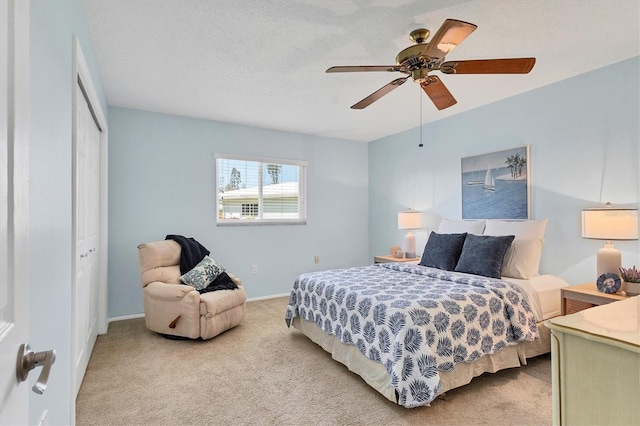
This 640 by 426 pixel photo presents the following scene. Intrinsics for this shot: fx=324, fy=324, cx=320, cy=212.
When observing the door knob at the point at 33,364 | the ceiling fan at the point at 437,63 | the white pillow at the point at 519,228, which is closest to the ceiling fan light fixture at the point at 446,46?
the ceiling fan at the point at 437,63

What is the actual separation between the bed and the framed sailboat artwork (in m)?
0.58

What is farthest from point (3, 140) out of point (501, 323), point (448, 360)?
point (501, 323)

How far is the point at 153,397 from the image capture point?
2.19 meters

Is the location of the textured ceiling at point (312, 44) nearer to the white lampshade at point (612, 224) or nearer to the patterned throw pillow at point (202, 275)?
the white lampshade at point (612, 224)

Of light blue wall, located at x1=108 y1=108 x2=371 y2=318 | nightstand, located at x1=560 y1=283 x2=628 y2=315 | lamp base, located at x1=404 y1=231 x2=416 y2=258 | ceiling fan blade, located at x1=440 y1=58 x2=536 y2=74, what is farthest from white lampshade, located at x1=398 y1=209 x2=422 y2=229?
ceiling fan blade, located at x1=440 y1=58 x2=536 y2=74

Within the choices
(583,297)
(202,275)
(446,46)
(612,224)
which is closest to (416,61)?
(446,46)

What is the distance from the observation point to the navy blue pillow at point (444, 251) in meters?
3.27

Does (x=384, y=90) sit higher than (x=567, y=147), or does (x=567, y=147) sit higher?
(x=384, y=90)

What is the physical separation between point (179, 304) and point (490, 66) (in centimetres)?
318

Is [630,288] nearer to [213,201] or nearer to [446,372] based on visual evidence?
[446,372]

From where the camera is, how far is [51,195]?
1337mm

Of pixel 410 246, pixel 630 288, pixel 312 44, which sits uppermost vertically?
pixel 312 44

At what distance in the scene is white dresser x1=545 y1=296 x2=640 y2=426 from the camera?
2.60 feet

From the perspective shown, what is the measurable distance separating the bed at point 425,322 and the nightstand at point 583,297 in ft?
0.50
